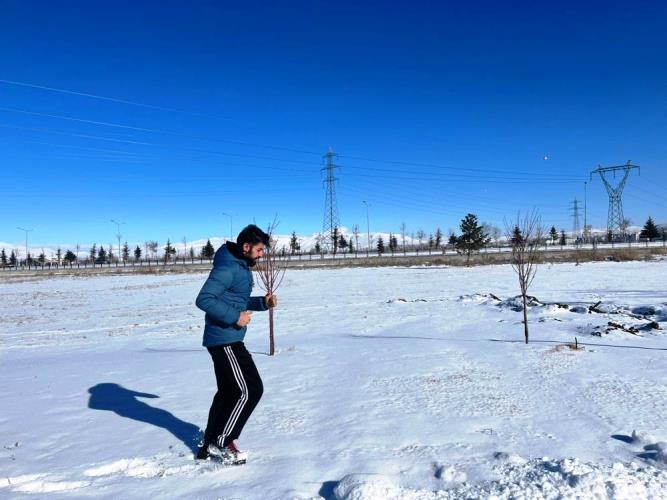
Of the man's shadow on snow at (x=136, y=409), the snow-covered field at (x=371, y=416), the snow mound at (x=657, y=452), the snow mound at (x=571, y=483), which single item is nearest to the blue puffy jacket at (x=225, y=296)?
the snow-covered field at (x=371, y=416)

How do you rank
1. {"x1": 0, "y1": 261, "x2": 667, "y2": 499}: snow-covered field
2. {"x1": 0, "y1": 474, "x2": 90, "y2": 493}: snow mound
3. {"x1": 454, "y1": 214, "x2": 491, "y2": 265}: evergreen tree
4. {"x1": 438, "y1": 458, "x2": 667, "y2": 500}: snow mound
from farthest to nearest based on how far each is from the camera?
1. {"x1": 454, "y1": 214, "x2": 491, "y2": 265}: evergreen tree
2. {"x1": 0, "y1": 474, "x2": 90, "y2": 493}: snow mound
3. {"x1": 0, "y1": 261, "x2": 667, "y2": 499}: snow-covered field
4. {"x1": 438, "y1": 458, "x2": 667, "y2": 500}: snow mound

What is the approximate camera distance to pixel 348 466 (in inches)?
134

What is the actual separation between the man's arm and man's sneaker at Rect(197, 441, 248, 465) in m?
1.00

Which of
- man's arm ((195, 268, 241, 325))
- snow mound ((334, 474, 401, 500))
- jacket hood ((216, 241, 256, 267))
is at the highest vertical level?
jacket hood ((216, 241, 256, 267))

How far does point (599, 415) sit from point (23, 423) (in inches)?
225

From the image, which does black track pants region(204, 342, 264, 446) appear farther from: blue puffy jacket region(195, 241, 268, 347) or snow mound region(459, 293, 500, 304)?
snow mound region(459, 293, 500, 304)

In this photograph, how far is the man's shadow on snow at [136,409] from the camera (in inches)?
167

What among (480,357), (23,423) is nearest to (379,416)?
(480,357)

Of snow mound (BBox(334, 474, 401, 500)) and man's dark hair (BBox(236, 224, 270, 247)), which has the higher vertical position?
man's dark hair (BBox(236, 224, 270, 247))

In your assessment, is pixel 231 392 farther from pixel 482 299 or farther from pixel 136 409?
pixel 482 299

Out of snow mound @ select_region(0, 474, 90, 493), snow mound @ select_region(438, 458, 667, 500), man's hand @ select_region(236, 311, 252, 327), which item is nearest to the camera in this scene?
snow mound @ select_region(438, 458, 667, 500)

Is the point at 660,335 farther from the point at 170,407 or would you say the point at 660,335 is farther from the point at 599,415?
the point at 170,407

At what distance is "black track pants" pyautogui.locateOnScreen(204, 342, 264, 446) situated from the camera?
3.50 metres

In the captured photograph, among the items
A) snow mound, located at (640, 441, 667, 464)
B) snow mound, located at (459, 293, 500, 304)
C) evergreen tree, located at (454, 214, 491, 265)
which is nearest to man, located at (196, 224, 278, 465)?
snow mound, located at (640, 441, 667, 464)
